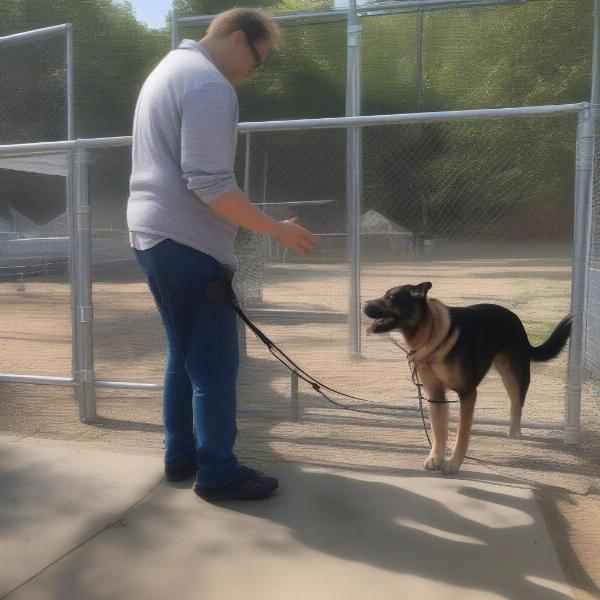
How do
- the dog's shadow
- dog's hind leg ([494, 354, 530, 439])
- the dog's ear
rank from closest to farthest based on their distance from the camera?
1. the dog's shadow
2. the dog's ear
3. dog's hind leg ([494, 354, 530, 439])

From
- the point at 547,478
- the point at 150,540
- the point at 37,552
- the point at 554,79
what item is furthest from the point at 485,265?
the point at 554,79

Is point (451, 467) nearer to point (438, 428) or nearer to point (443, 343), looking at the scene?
point (438, 428)

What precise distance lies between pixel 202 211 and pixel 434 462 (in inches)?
72.3

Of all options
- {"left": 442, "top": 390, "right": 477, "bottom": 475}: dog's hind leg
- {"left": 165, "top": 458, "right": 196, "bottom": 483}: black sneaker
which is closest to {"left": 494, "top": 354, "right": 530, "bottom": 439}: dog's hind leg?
{"left": 442, "top": 390, "right": 477, "bottom": 475}: dog's hind leg

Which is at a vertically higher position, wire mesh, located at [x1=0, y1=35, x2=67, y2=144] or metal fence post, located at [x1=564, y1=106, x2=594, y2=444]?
wire mesh, located at [x1=0, y1=35, x2=67, y2=144]

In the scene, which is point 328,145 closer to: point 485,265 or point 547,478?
point 485,265

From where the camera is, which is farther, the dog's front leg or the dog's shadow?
the dog's front leg

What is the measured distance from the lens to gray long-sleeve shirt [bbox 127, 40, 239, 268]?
2.66 metres

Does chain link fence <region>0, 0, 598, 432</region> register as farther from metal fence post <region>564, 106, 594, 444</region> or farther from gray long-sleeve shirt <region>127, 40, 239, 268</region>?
gray long-sleeve shirt <region>127, 40, 239, 268</region>

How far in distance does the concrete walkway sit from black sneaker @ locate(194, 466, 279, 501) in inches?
2.0

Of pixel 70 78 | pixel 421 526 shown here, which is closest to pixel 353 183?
pixel 421 526

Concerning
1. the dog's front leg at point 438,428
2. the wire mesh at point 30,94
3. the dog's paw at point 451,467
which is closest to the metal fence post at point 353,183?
the dog's front leg at point 438,428

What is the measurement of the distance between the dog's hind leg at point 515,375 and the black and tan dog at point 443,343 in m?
0.12

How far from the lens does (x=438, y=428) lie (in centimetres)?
360
